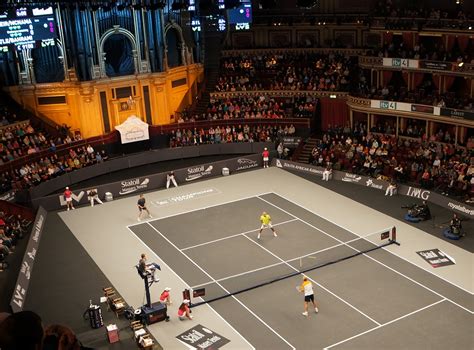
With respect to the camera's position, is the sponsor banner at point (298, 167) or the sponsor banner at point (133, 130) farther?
the sponsor banner at point (133, 130)

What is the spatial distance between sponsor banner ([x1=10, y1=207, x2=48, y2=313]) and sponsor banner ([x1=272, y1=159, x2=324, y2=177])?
14926 mm

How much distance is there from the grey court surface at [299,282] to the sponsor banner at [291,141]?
1012 centimetres

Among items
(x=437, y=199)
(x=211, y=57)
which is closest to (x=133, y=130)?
(x=211, y=57)

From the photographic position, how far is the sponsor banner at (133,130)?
40.1m

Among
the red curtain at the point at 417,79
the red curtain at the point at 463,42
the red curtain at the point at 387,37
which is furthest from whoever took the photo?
the red curtain at the point at 387,37

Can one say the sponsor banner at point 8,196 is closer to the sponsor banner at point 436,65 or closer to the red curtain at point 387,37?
the sponsor banner at point 436,65

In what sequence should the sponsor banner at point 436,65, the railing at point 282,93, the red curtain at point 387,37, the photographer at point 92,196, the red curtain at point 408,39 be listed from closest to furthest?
the photographer at point 92,196 < the sponsor banner at point 436,65 < the red curtain at point 408,39 < the red curtain at point 387,37 < the railing at point 282,93

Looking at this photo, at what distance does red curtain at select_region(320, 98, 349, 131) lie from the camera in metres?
41.8

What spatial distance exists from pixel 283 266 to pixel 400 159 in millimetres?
14001

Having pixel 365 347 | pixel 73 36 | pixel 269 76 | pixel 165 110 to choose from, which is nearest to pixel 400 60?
pixel 269 76

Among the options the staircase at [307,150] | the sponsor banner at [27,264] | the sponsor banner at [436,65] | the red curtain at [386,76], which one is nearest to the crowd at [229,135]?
the staircase at [307,150]

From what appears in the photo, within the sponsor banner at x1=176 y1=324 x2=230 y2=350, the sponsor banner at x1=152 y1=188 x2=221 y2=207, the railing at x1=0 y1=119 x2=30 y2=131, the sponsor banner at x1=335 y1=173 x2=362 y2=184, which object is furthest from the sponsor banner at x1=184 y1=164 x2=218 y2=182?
the sponsor banner at x1=176 y1=324 x2=230 y2=350

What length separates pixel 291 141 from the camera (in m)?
39.8

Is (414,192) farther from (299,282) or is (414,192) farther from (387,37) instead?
(387,37)
